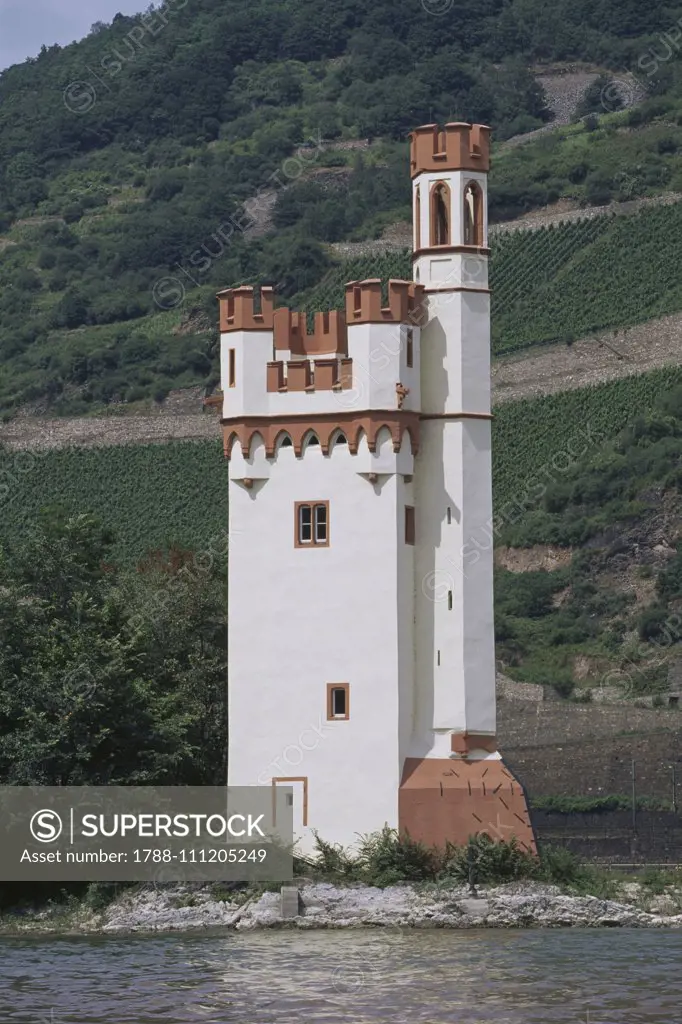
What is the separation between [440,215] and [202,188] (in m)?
127

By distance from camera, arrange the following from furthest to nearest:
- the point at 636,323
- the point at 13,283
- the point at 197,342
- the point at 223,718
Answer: the point at 13,283
the point at 197,342
the point at 636,323
the point at 223,718

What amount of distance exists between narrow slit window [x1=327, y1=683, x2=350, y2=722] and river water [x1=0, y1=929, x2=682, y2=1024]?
3.97 meters

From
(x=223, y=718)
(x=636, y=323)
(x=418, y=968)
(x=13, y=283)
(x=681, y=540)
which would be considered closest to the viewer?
(x=418, y=968)

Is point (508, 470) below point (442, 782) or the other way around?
the other way around

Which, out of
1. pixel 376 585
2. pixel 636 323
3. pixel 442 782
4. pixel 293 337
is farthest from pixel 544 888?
pixel 636 323

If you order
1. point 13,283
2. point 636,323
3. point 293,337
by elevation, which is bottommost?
point 293,337

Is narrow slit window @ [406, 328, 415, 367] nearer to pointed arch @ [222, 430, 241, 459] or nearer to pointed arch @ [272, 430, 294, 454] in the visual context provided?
pointed arch @ [272, 430, 294, 454]

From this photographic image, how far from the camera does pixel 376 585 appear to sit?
1903 inches

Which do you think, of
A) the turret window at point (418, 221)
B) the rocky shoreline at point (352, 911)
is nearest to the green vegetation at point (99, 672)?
the rocky shoreline at point (352, 911)

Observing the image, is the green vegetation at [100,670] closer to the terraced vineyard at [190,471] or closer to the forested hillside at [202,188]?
the terraced vineyard at [190,471]

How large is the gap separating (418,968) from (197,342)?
100 m

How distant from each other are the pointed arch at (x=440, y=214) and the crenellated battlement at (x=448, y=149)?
1.17 feet

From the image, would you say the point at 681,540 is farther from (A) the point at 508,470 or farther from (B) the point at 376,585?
(B) the point at 376,585

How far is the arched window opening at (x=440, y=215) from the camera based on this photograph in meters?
49.8
